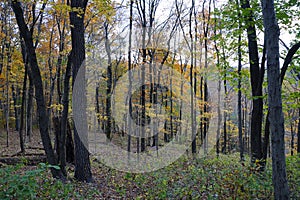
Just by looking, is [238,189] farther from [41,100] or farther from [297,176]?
[41,100]

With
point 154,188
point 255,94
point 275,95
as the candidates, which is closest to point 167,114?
point 255,94

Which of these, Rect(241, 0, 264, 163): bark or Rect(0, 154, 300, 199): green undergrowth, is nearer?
Rect(0, 154, 300, 199): green undergrowth

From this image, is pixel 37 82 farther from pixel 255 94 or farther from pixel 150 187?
pixel 255 94

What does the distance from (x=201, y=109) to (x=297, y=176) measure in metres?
13.7

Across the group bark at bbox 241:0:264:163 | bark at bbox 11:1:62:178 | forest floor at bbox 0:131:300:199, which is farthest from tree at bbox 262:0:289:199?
bark at bbox 11:1:62:178

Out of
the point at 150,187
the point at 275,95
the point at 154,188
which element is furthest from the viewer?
the point at 150,187

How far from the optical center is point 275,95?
14.0ft

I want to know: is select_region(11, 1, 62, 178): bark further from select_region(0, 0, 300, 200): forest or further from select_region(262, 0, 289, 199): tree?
select_region(262, 0, 289, 199): tree

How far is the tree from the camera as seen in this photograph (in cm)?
424

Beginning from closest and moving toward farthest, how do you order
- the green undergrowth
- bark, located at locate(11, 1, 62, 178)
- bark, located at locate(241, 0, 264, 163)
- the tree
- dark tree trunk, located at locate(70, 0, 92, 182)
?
1. the tree
2. the green undergrowth
3. bark, located at locate(11, 1, 62, 178)
4. dark tree trunk, located at locate(70, 0, 92, 182)
5. bark, located at locate(241, 0, 264, 163)

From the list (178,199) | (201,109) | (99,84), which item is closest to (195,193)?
(178,199)

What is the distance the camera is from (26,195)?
4.30 metres

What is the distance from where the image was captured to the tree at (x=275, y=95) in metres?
4.24

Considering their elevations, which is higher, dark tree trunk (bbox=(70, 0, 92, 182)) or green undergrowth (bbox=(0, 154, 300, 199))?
dark tree trunk (bbox=(70, 0, 92, 182))
